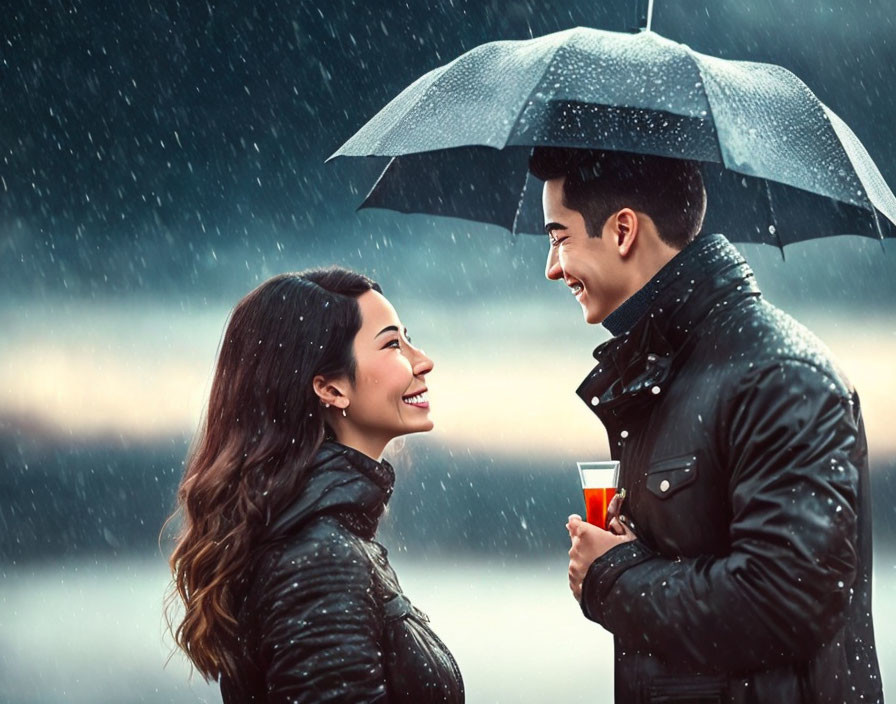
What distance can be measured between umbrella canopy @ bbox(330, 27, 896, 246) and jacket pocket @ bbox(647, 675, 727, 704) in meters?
1.47

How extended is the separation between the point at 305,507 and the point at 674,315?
4.43 feet

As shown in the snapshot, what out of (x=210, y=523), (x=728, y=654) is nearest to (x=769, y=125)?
(x=728, y=654)

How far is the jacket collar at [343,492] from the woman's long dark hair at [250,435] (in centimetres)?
5

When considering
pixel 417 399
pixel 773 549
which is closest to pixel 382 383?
pixel 417 399

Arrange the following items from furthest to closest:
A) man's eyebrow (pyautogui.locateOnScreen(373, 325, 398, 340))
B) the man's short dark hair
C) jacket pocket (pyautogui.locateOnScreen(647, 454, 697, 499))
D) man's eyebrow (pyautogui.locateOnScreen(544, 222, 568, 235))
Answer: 1. man's eyebrow (pyautogui.locateOnScreen(373, 325, 398, 340))
2. man's eyebrow (pyautogui.locateOnScreen(544, 222, 568, 235))
3. the man's short dark hair
4. jacket pocket (pyautogui.locateOnScreen(647, 454, 697, 499))

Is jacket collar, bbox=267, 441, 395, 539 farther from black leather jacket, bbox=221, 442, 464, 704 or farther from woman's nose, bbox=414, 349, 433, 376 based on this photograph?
woman's nose, bbox=414, 349, 433, 376

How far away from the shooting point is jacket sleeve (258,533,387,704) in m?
3.45

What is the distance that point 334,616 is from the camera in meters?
3.50

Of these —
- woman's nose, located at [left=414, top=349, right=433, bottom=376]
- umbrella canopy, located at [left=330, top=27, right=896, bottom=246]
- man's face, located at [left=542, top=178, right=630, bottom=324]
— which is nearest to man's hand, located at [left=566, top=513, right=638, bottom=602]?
man's face, located at [left=542, top=178, right=630, bottom=324]

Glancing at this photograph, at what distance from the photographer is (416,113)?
11.9 ft

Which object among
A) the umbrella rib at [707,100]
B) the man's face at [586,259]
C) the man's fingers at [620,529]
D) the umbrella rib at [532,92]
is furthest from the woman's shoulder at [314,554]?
the umbrella rib at [707,100]

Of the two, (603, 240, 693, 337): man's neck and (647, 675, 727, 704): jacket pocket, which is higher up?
(603, 240, 693, 337): man's neck

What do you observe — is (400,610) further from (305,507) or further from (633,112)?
(633,112)

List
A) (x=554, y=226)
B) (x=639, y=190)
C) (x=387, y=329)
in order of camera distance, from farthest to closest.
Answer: (x=387, y=329) → (x=554, y=226) → (x=639, y=190)
